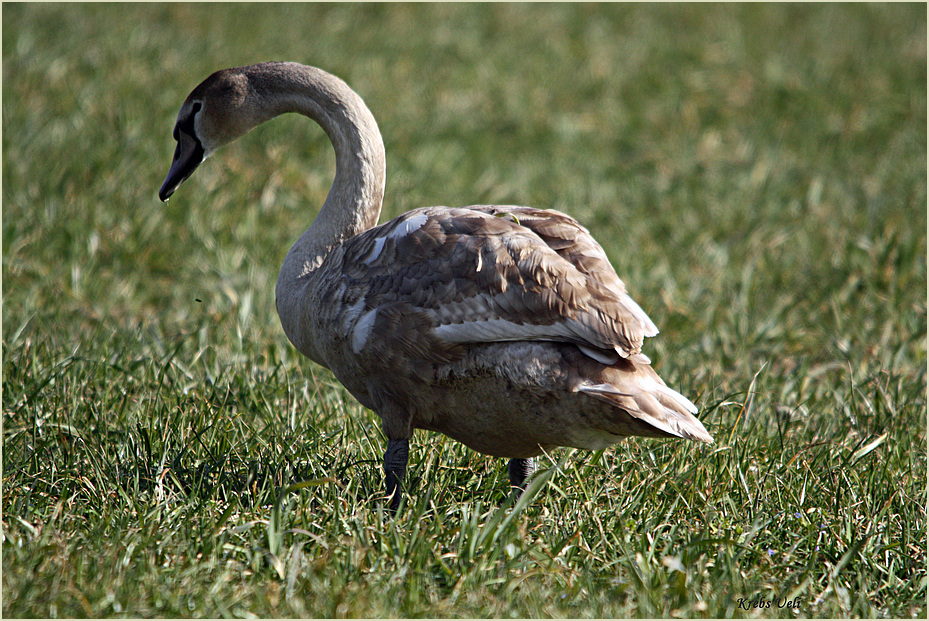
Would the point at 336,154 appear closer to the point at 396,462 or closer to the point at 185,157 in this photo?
the point at 185,157

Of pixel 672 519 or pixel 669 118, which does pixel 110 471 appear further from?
pixel 669 118

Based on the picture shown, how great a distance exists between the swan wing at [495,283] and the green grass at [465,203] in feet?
1.88

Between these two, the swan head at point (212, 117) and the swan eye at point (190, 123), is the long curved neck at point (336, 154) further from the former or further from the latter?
the swan eye at point (190, 123)

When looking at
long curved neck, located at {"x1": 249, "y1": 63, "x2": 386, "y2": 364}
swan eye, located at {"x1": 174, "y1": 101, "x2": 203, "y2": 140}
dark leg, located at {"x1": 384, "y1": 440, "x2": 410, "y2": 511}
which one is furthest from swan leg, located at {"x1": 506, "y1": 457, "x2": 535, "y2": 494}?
swan eye, located at {"x1": 174, "y1": 101, "x2": 203, "y2": 140}

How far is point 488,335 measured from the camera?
9.53ft

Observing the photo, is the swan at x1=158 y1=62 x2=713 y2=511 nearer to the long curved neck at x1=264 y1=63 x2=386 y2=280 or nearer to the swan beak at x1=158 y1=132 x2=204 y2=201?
the long curved neck at x1=264 y1=63 x2=386 y2=280

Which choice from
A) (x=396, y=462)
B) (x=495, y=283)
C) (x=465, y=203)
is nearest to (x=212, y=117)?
(x=495, y=283)

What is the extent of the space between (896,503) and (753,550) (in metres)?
0.79

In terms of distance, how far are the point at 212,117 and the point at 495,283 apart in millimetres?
1481

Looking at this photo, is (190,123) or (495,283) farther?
(190,123)

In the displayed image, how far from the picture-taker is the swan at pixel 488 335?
9.43 ft

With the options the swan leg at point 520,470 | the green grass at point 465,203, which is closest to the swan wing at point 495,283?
the green grass at point 465,203

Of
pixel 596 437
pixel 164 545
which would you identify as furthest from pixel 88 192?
pixel 596 437

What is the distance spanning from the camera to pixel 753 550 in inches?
114
